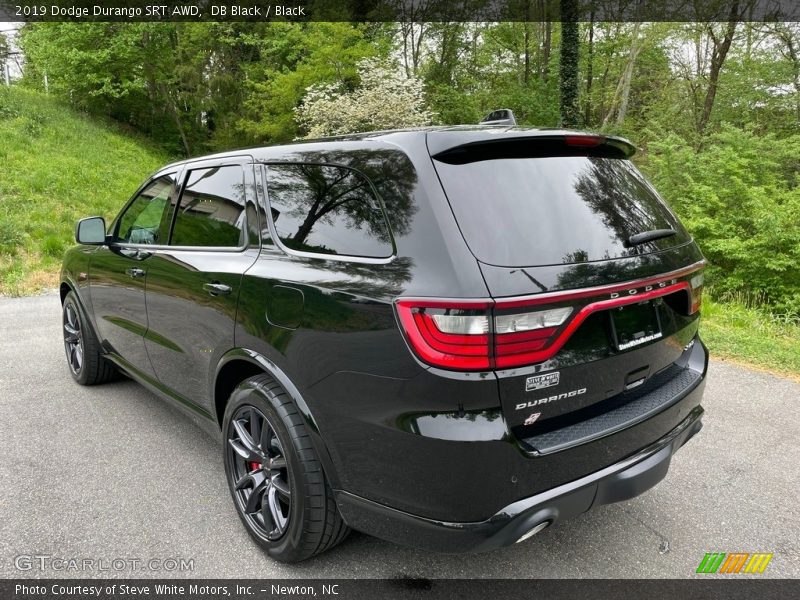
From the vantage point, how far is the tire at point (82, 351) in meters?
4.21

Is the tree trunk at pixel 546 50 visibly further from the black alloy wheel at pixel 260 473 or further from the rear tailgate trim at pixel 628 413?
the black alloy wheel at pixel 260 473

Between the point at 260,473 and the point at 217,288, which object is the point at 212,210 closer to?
the point at 217,288

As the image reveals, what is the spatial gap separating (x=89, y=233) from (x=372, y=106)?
15.7m

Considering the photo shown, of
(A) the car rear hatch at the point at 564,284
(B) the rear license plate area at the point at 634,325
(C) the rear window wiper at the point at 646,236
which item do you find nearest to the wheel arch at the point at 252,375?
(A) the car rear hatch at the point at 564,284

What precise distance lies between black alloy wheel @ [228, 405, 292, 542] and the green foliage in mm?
10354

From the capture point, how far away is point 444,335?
1.69 metres

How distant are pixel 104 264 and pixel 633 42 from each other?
2682 centimetres

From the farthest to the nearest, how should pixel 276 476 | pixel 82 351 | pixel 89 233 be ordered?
pixel 82 351, pixel 89 233, pixel 276 476

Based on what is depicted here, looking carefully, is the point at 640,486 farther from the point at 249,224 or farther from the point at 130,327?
the point at 130,327

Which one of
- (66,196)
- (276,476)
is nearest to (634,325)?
(276,476)

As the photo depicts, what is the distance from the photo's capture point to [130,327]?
3.48m

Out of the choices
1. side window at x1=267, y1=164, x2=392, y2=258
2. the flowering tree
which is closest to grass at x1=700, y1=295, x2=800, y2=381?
side window at x1=267, y1=164, x2=392, y2=258

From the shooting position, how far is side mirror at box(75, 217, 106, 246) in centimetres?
363

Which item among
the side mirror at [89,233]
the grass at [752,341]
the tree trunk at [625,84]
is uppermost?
the tree trunk at [625,84]
